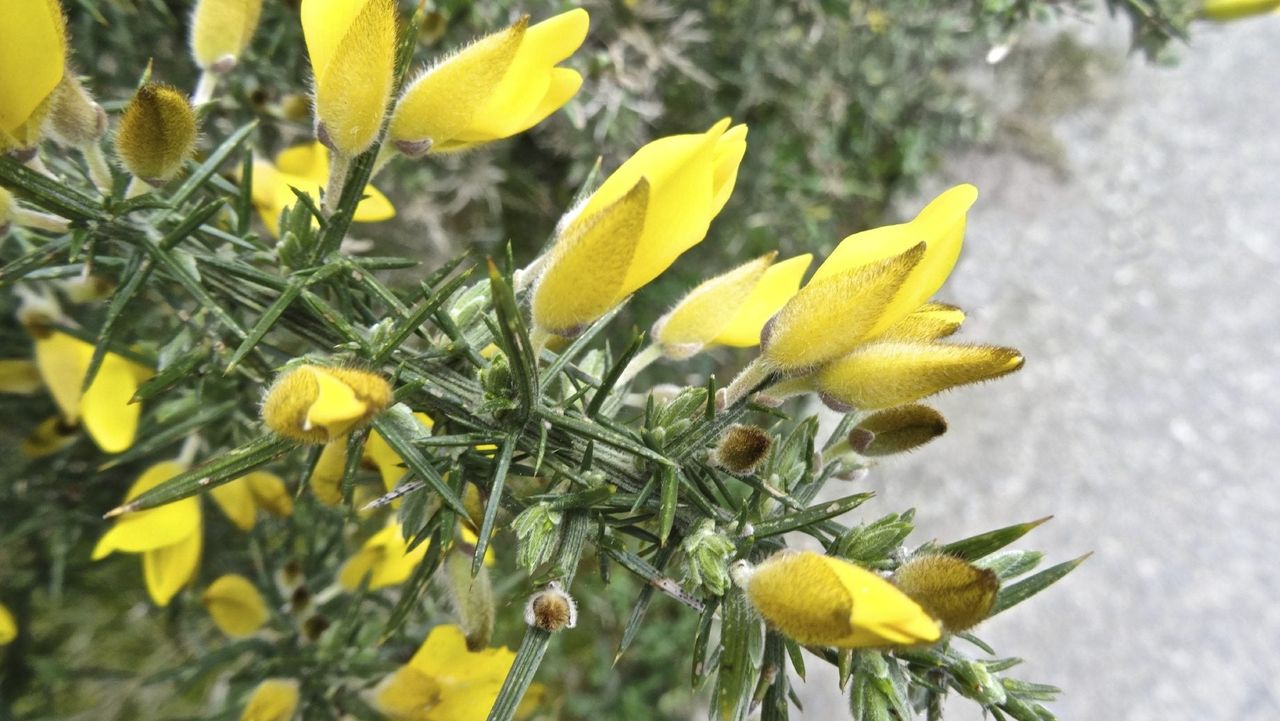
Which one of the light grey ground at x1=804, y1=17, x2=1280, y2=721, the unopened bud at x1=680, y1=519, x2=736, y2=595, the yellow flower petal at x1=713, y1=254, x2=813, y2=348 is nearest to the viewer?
the unopened bud at x1=680, y1=519, x2=736, y2=595

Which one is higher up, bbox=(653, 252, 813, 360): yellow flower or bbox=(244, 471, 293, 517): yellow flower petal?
bbox=(653, 252, 813, 360): yellow flower

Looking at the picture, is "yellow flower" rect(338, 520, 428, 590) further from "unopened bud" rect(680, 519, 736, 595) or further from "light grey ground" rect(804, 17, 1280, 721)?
"light grey ground" rect(804, 17, 1280, 721)

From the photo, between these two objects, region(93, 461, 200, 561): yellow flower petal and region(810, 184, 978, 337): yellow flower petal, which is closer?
region(810, 184, 978, 337): yellow flower petal

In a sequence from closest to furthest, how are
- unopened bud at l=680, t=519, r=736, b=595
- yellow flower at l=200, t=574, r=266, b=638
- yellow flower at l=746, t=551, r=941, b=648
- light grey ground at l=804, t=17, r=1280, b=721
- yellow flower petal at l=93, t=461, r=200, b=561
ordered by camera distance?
yellow flower at l=746, t=551, r=941, b=648 → unopened bud at l=680, t=519, r=736, b=595 → yellow flower petal at l=93, t=461, r=200, b=561 → yellow flower at l=200, t=574, r=266, b=638 → light grey ground at l=804, t=17, r=1280, b=721

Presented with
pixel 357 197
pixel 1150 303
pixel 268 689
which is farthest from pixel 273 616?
pixel 1150 303

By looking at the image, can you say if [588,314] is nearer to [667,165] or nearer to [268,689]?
[667,165]

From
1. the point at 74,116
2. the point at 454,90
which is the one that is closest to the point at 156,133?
the point at 74,116

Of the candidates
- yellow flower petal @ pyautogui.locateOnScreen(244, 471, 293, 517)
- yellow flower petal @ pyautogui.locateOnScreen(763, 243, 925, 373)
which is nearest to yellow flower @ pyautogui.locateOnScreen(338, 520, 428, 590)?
yellow flower petal @ pyautogui.locateOnScreen(244, 471, 293, 517)
